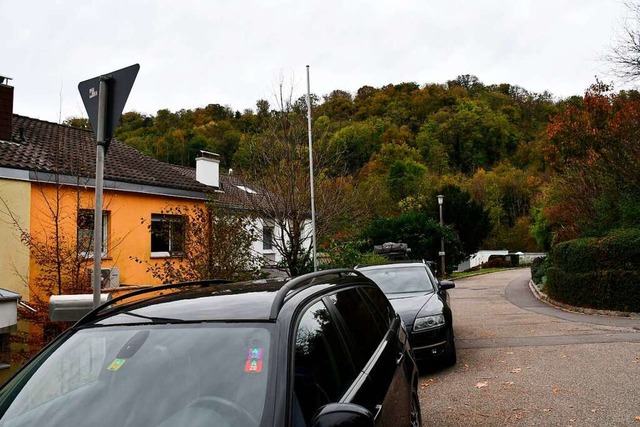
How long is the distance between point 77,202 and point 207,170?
450 inches

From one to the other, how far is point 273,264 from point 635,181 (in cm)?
1077

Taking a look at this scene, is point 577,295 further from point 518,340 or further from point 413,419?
point 413,419

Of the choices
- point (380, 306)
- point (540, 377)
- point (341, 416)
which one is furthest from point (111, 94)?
point (540, 377)

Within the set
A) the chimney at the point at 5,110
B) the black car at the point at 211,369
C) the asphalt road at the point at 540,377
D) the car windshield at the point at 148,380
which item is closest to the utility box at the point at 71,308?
the black car at the point at 211,369

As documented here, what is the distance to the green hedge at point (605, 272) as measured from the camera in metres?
13.8

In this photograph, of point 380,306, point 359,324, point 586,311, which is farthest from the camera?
point 586,311

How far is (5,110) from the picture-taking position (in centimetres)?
1523

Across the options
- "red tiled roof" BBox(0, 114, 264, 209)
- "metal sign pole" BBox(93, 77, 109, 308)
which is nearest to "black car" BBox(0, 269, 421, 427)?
"metal sign pole" BBox(93, 77, 109, 308)

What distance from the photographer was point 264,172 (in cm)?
1463

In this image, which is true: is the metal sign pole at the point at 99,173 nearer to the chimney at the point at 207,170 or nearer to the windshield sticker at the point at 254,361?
the windshield sticker at the point at 254,361

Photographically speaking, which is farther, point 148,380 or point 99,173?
point 99,173

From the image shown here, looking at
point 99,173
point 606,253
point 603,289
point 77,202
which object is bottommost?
point 603,289

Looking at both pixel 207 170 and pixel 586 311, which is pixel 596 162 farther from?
pixel 207 170

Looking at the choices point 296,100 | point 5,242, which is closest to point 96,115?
point 5,242
